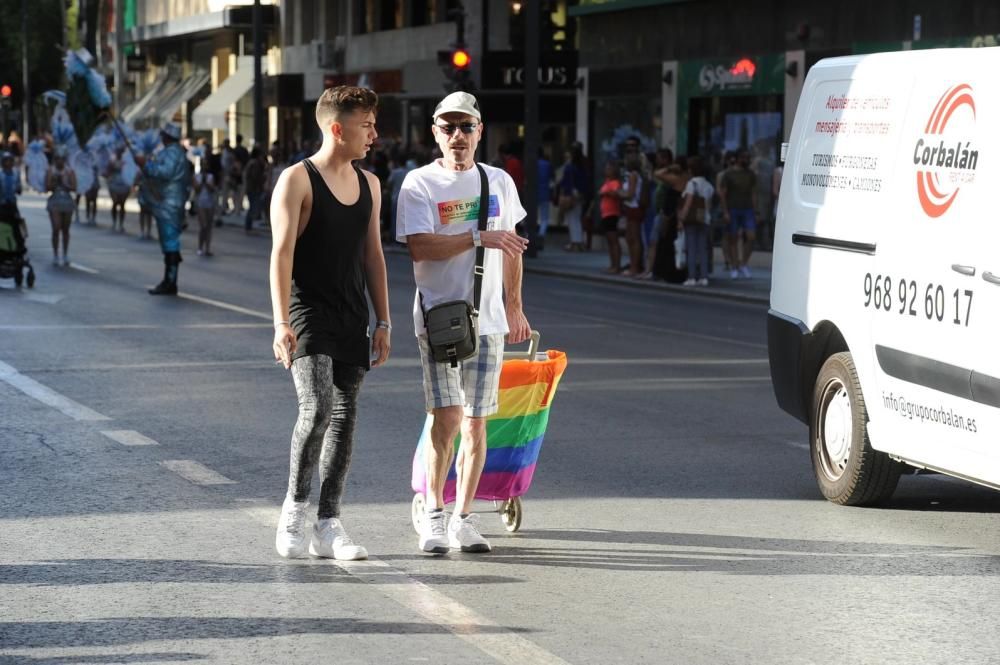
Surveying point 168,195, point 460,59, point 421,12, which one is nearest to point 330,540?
point 168,195

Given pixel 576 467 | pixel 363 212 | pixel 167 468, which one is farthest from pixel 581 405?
pixel 363 212

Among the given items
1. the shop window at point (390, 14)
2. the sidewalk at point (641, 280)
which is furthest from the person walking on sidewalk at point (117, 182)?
the shop window at point (390, 14)

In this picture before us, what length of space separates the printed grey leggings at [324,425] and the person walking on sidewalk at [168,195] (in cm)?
1423

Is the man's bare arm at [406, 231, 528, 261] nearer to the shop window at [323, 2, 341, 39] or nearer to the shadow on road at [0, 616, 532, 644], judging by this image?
the shadow on road at [0, 616, 532, 644]

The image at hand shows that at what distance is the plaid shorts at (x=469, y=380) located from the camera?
7203mm

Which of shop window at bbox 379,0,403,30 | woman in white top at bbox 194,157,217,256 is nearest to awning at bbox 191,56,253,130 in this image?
shop window at bbox 379,0,403,30

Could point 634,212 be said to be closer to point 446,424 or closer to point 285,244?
point 446,424

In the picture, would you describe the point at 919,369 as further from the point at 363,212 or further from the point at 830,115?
the point at 363,212

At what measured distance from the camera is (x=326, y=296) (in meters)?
7.03

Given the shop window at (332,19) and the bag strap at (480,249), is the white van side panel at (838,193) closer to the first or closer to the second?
the bag strap at (480,249)

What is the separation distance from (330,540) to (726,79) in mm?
24804

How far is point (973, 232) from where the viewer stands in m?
7.52

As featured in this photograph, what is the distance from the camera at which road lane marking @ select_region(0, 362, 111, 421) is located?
11.4 m

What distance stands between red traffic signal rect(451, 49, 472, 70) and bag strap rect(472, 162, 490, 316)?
22044mm
